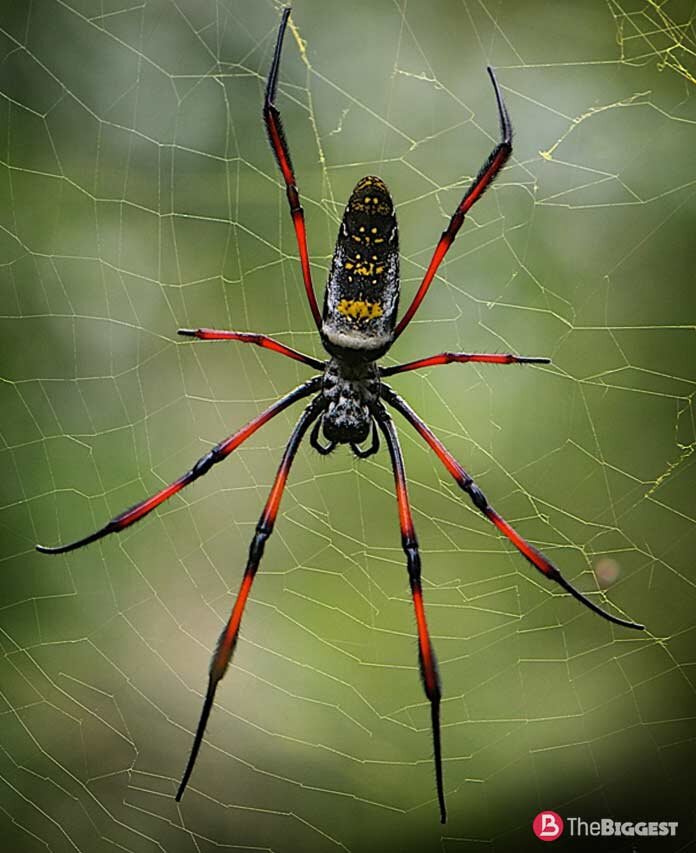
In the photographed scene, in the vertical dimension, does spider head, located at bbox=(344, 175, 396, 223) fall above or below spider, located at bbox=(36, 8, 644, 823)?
above

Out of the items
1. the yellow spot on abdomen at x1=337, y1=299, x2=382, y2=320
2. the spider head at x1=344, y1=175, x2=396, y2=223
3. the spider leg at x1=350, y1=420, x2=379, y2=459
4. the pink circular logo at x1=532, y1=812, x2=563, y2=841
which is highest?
the spider head at x1=344, y1=175, x2=396, y2=223

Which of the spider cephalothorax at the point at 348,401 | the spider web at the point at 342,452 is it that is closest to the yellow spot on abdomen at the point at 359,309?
the spider cephalothorax at the point at 348,401

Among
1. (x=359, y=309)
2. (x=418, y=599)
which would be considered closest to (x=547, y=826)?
(x=418, y=599)

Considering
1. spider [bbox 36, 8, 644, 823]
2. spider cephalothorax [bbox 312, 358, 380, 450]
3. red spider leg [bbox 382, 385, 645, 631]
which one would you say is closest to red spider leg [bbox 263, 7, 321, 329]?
spider [bbox 36, 8, 644, 823]

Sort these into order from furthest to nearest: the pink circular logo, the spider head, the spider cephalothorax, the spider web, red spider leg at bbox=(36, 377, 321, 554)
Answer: the pink circular logo, the spider web, the spider cephalothorax, red spider leg at bbox=(36, 377, 321, 554), the spider head

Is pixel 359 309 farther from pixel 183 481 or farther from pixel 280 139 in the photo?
pixel 183 481

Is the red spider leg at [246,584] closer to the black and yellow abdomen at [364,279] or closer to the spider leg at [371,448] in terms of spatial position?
the spider leg at [371,448]

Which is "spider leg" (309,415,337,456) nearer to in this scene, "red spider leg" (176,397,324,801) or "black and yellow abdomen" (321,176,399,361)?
"red spider leg" (176,397,324,801)
